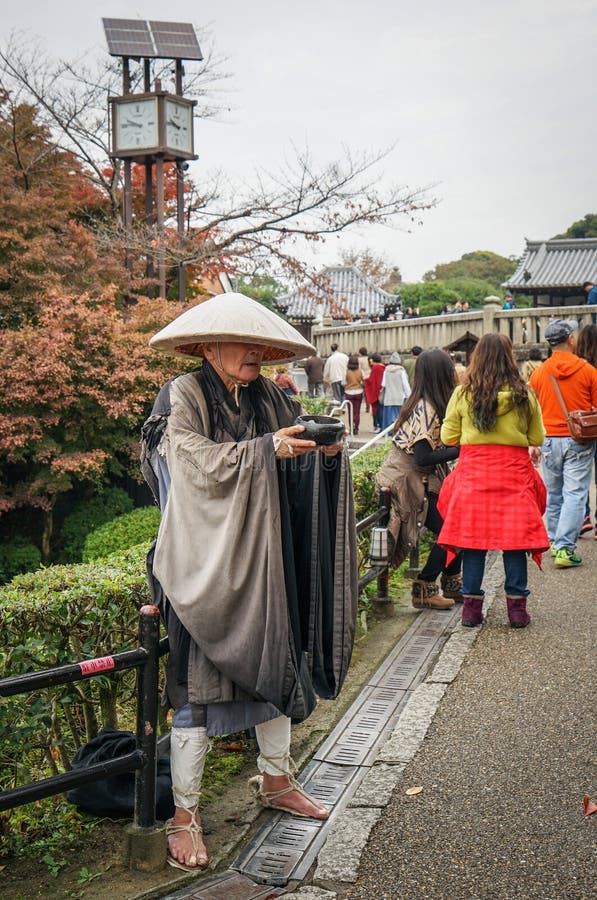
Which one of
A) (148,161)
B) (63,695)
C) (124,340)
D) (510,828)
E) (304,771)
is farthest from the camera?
(148,161)

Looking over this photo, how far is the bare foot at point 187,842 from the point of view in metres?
3.21

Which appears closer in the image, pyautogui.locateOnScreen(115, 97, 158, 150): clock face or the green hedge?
the green hedge

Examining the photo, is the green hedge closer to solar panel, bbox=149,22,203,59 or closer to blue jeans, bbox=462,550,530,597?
blue jeans, bbox=462,550,530,597

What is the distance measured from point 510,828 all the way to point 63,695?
1.76 m

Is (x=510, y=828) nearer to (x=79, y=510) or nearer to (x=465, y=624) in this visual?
(x=465, y=624)

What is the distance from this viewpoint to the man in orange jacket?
24.9 feet

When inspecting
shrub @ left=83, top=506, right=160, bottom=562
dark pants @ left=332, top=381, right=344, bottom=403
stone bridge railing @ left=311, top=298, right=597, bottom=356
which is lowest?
shrub @ left=83, top=506, right=160, bottom=562

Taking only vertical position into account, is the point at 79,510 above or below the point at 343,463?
below

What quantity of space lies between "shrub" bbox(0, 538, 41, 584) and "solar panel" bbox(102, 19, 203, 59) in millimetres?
8285

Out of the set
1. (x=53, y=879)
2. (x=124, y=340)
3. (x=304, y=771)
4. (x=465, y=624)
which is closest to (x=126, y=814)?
(x=53, y=879)

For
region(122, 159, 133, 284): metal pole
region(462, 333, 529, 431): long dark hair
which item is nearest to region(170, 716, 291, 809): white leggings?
region(462, 333, 529, 431): long dark hair

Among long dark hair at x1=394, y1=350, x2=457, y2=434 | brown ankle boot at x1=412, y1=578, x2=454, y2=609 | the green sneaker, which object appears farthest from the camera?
the green sneaker

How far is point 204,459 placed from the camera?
3113 millimetres

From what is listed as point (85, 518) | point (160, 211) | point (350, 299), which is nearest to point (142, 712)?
point (85, 518)
